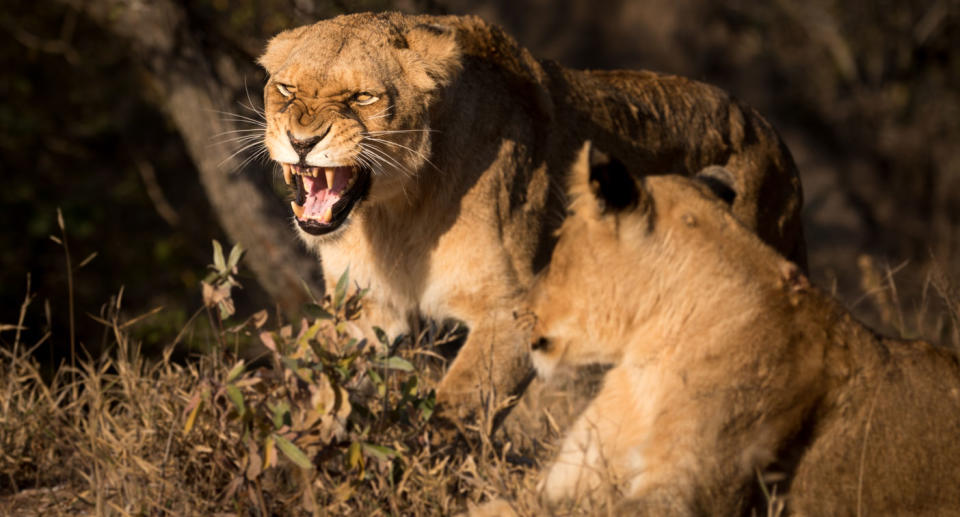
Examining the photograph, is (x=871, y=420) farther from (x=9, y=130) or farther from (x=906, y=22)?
(x=906, y=22)

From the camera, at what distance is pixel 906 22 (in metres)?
15.6

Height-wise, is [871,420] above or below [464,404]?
above

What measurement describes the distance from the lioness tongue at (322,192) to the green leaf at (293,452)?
2.59 feet

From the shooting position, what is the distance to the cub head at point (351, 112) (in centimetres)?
375

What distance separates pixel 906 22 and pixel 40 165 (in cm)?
1111

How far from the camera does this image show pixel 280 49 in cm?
416

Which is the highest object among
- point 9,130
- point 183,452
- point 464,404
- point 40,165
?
point 464,404

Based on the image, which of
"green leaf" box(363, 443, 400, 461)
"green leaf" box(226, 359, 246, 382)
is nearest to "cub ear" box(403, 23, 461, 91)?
"green leaf" box(226, 359, 246, 382)

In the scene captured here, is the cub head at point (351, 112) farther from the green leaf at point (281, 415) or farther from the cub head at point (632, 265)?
the cub head at point (632, 265)

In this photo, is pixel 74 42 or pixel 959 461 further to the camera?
pixel 74 42

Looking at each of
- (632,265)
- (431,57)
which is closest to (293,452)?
Answer: (632,265)

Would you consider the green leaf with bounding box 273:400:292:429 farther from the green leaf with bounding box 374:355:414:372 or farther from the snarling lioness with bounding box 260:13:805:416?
the snarling lioness with bounding box 260:13:805:416

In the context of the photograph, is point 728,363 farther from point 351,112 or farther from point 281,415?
point 351,112

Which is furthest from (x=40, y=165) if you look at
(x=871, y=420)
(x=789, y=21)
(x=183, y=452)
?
(x=789, y=21)
